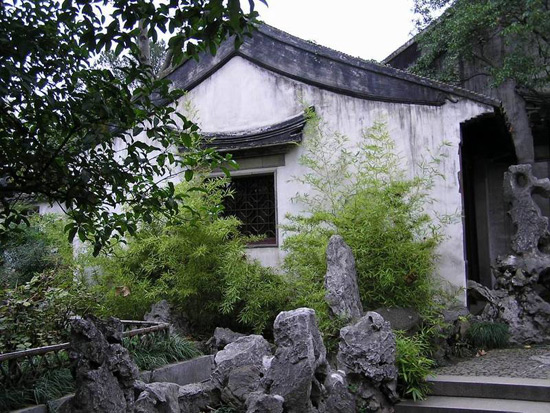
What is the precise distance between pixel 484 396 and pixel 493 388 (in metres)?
0.13

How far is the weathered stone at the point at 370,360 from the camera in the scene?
212 inches

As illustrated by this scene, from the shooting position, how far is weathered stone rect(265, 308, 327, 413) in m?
4.14

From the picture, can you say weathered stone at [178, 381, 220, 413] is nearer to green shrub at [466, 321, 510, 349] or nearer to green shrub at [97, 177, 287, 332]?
green shrub at [97, 177, 287, 332]

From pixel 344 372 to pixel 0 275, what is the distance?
6.04m

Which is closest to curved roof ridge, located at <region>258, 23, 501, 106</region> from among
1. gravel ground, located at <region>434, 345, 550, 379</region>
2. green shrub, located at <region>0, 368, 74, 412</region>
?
gravel ground, located at <region>434, 345, 550, 379</region>

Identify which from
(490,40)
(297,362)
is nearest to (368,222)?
(297,362)

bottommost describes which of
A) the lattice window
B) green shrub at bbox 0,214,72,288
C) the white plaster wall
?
green shrub at bbox 0,214,72,288

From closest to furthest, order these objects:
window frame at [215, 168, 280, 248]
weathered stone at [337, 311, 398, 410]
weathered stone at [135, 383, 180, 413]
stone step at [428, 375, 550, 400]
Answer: weathered stone at [135, 383, 180, 413]
weathered stone at [337, 311, 398, 410]
stone step at [428, 375, 550, 400]
window frame at [215, 168, 280, 248]

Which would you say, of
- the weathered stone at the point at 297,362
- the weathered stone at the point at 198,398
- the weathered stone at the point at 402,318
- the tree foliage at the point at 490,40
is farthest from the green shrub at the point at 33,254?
the tree foliage at the point at 490,40

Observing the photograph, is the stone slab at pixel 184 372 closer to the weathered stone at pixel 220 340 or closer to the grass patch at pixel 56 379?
the grass patch at pixel 56 379

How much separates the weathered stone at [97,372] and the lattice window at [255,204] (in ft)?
17.0

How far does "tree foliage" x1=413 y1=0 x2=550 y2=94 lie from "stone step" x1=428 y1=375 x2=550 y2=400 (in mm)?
6418

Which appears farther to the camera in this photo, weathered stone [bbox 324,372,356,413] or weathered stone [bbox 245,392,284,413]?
weathered stone [bbox 324,372,356,413]

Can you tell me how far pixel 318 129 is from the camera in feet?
29.1
